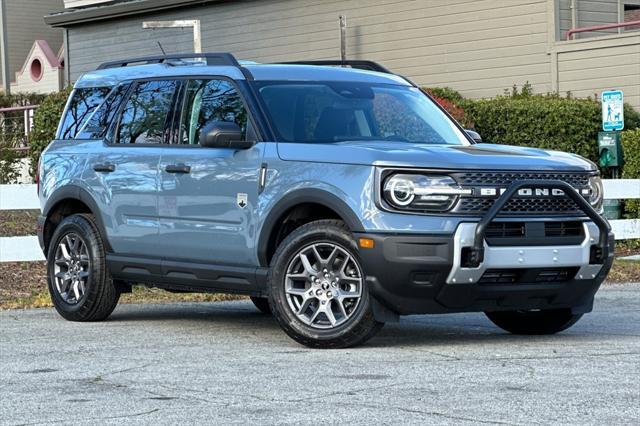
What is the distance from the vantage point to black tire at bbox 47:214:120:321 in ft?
33.8

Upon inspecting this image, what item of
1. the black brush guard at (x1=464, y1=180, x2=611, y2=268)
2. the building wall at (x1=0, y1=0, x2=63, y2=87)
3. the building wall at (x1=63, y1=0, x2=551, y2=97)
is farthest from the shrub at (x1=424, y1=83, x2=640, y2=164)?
the building wall at (x1=0, y1=0, x2=63, y2=87)

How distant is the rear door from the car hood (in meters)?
1.33

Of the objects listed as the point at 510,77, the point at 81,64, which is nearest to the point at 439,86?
the point at 510,77

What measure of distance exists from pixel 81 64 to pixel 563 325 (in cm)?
2386

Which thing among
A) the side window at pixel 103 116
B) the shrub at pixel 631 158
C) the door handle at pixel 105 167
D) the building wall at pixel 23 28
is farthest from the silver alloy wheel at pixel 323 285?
the building wall at pixel 23 28

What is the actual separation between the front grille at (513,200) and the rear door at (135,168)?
2.51m

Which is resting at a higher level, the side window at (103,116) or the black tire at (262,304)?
the side window at (103,116)

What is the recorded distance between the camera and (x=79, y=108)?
11.0m

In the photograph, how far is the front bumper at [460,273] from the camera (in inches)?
324

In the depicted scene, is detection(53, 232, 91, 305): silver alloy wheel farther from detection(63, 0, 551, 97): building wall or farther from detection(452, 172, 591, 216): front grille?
detection(63, 0, 551, 97): building wall

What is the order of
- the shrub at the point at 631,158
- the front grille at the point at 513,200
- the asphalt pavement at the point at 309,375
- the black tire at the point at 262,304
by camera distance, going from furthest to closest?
1. the shrub at the point at 631,158
2. the black tire at the point at 262,304
3. the front grille at the point at 513,200
4. the asphalt pavement at the point at 309,375

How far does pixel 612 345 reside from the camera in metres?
8.78

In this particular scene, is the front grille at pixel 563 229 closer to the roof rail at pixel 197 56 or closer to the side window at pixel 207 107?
the side window at pixel 207 107

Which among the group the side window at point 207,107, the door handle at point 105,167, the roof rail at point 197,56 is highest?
the roof rail at point 197,56
